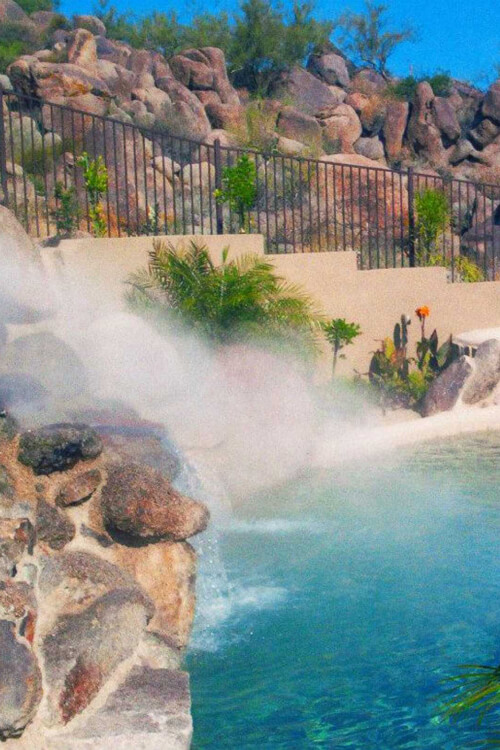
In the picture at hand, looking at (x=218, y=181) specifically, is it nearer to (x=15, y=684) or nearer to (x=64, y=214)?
(x=64, y=214)

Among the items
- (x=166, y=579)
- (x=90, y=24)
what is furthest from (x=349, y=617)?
(x=90, y=24)

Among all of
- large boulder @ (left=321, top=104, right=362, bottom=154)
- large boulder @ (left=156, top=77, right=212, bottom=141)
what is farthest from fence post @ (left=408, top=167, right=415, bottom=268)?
large boulder @ (left=321, top=104, right=362, bottom=154)

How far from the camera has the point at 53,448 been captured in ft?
15.9

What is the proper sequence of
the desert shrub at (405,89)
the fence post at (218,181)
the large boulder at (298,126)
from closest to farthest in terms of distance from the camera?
the fence post at (218,181) → the large boulder at (298,126) → the desert shrub at (405,89)

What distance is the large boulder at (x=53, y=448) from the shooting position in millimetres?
4828

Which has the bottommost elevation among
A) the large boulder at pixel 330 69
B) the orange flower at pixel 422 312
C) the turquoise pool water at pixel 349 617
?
the turquoise pool water at pixel 349 617

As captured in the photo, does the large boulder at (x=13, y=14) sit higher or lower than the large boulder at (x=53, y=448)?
higher

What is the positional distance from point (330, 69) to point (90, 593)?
3068cm

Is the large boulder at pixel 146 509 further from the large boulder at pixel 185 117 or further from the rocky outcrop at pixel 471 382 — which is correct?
the large boulder at pixel 185 117

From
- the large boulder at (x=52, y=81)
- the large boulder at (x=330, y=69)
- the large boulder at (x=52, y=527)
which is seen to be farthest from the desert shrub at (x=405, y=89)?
the large boulder at (x=52, y=527)

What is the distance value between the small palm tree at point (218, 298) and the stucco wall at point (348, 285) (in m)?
0.22

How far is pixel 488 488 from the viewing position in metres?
8.64

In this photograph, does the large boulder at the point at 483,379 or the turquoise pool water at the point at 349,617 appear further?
the large boulder at the point at 483,379

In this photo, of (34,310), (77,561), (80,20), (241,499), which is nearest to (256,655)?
(77,561)
